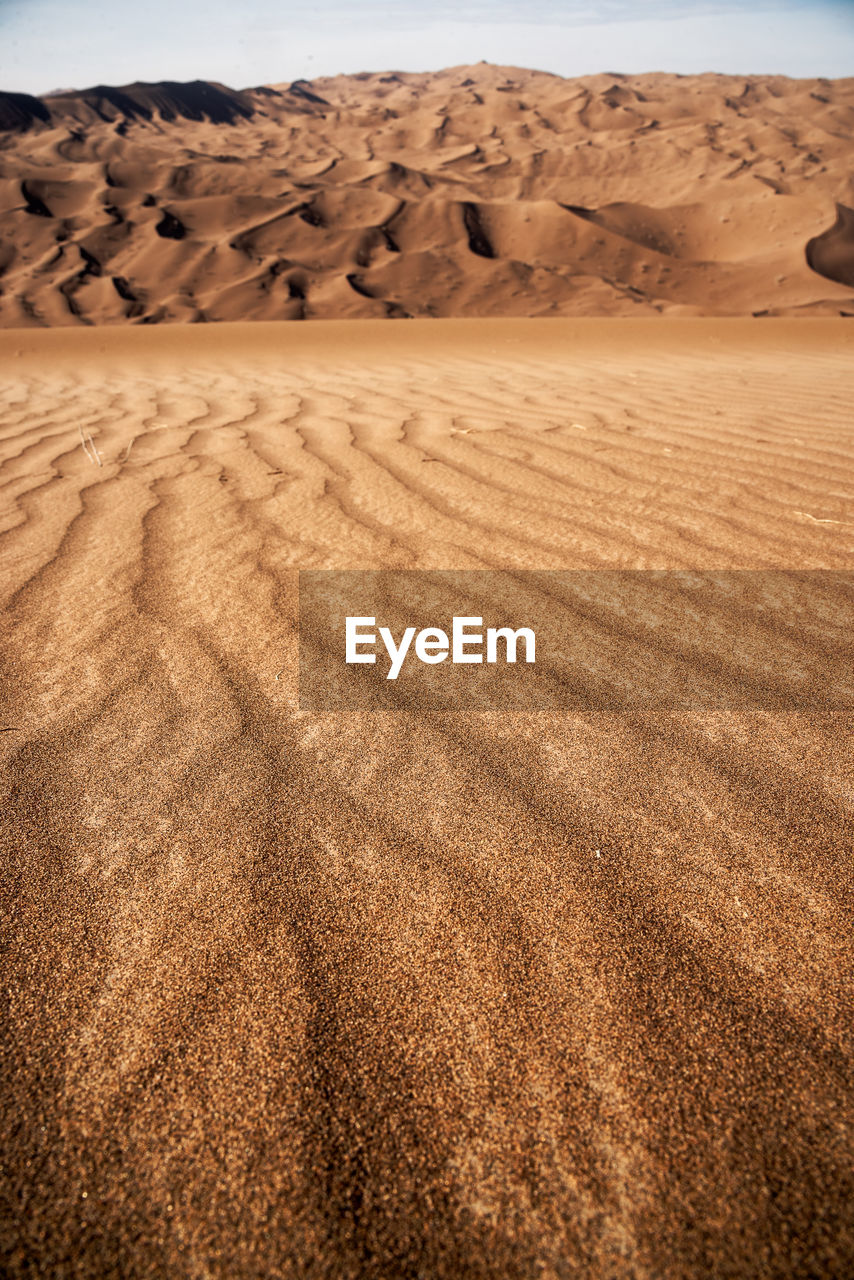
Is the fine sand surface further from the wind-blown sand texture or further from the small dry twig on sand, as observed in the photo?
the wind-blown sand texture

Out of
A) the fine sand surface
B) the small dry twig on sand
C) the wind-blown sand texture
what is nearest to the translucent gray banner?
the fine sand surface

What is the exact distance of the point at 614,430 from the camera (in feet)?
11.0

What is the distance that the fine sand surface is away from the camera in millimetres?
683

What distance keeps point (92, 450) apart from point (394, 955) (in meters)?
2.88

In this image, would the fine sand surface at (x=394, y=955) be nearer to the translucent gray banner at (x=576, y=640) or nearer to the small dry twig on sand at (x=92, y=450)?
the translucent gray banner at (x=576, y=640)

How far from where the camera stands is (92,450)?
3.19 meters

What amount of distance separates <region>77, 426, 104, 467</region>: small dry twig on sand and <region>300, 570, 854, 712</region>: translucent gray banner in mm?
1502

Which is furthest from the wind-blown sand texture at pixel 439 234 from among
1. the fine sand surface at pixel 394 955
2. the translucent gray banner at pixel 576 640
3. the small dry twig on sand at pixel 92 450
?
the fine sand surface at pixel 394 955

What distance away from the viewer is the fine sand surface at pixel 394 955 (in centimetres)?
68

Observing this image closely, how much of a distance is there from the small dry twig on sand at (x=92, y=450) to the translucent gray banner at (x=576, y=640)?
1.50 meters

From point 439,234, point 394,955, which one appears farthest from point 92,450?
point 439,234

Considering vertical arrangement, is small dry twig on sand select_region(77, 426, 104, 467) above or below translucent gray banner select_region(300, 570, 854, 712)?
below

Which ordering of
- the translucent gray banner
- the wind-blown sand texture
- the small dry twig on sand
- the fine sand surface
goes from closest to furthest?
the fine sand surface < the translucent gray banner < the small dry twig on sand < the wind-blown sand texture

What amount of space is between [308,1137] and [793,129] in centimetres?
3091
